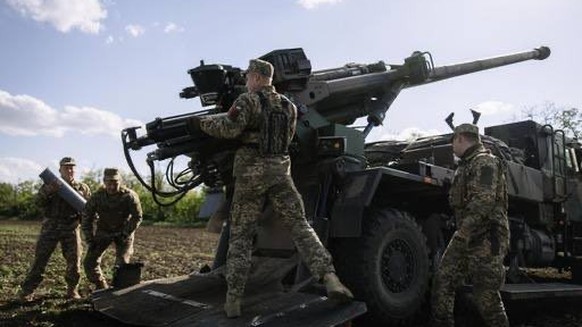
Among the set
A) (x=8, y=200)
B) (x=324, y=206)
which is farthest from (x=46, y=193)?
(x=8, y=200)

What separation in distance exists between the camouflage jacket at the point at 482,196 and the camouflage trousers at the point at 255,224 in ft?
4.34

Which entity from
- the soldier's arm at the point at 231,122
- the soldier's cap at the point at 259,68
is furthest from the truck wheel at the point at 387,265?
the soldier's cap at the point at 259,68

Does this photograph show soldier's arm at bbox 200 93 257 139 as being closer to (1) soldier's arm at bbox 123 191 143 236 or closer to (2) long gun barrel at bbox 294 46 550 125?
(2) long gun barrel at bbox 294 46 550 125

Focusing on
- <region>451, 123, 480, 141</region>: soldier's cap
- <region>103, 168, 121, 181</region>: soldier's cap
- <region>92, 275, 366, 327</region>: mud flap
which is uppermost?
<region>451, 123, 480, 141</region>: soldier's cap

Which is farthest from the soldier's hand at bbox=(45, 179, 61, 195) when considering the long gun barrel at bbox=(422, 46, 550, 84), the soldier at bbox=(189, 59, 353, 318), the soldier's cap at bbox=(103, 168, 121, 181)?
the long gun barrel at bbox=(422, 46, 550, 84)

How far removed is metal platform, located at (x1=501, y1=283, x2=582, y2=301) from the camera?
5492 millimetres

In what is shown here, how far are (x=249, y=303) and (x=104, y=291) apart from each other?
180 cm

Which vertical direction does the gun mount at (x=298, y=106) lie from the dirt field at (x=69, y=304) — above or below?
above

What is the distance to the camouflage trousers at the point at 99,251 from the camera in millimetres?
6827

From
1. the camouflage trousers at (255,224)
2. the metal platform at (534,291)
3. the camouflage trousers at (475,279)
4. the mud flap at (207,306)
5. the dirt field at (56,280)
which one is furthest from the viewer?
the metal platform at (534,291)

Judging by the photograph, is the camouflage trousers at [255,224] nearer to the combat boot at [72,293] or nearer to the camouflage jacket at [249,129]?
the camouflage jacket at [249,129]

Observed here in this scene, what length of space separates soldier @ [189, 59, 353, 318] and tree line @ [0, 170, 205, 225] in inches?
869

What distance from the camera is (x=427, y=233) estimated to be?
6348 mm

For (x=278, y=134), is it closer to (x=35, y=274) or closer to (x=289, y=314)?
(x=289, y=314)
